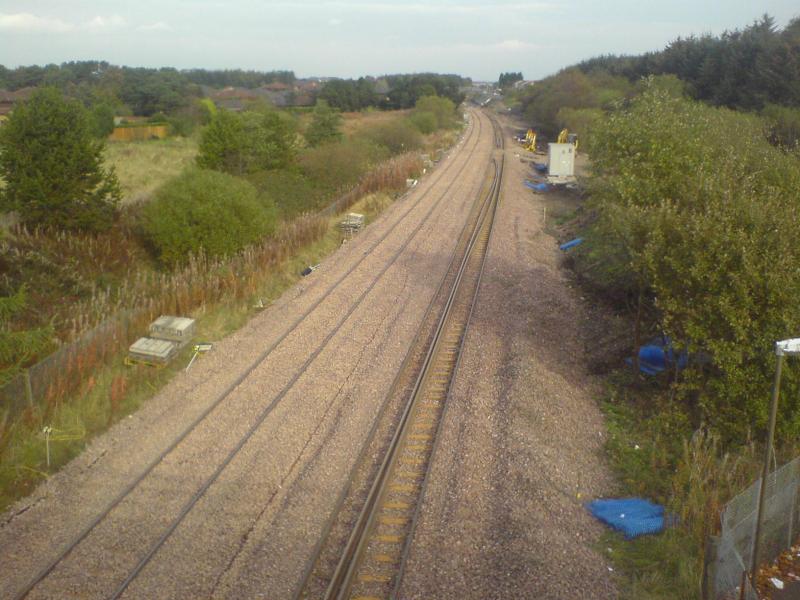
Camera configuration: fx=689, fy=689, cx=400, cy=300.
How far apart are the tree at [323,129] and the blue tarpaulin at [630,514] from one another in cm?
3377

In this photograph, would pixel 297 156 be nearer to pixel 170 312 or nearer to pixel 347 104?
pixel 170 312

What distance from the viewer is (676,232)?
9.88m

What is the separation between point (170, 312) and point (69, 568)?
7.91 m

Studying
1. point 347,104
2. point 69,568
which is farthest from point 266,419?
point 347,104

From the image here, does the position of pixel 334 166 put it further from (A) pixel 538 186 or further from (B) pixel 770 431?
(B) pixel 770 431

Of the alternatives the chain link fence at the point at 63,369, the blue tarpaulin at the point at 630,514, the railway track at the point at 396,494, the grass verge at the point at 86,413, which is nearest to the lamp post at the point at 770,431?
the blue tarpaulin at the point at 630,514

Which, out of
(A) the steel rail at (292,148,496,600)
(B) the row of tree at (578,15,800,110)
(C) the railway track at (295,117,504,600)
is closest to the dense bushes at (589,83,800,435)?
(C) the railway track at (295,117,504,600)

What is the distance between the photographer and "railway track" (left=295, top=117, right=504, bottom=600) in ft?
22.1

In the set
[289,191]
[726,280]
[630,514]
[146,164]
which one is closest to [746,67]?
[289,191]

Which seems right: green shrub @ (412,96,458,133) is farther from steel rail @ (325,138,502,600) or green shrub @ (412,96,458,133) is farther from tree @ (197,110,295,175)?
steel rail @ (325,138,502,600)

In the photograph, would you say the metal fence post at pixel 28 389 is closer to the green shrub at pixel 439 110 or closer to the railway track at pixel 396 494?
the railway track at pixel 396 494

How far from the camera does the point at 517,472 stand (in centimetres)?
870

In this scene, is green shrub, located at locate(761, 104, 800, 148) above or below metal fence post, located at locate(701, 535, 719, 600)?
above

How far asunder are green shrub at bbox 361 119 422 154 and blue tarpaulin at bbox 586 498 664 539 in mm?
36925
